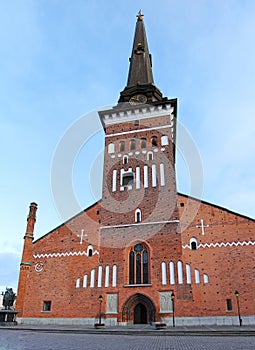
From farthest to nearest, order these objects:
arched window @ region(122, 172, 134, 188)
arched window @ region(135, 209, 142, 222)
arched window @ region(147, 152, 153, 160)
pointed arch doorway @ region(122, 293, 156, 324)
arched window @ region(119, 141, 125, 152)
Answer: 1. arched window @ region(119, 141, 125, 152)
2. arched window @ region(147, 152, 153, 160)
3. arched window @ region(122, 172, 134, 188)
4. arched window @ region(135, 209, 142, 222)
5. pointed arch doorway @ region(122, 293, 156, 324)

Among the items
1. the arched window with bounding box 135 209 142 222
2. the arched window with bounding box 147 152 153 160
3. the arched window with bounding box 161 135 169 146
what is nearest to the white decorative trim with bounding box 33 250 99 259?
the arched window with bounding box 135 209 142 222

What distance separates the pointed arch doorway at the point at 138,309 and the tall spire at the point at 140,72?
16.6 m

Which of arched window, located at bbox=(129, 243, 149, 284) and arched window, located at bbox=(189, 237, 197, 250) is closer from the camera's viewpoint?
arched window, located at bbox=(129, 243, 149, 284)

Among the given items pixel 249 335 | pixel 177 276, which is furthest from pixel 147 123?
pixel 249 335

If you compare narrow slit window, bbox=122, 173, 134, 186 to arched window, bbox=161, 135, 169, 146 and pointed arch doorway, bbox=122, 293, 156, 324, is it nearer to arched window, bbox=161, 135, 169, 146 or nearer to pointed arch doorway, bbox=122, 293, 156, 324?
arched window, bbox=161, 135, 169, 146

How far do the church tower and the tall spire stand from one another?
113 millimetres

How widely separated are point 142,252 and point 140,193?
441 cm

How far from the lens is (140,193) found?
23.2 m

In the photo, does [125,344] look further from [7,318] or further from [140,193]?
[7,318]

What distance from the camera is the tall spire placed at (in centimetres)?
2822

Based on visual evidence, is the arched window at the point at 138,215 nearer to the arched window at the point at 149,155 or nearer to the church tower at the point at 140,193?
the church tower at the point at 140,193

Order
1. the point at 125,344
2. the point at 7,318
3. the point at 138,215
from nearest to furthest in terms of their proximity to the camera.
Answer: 1. the point at 125,344
2. the point at 7,318
3. the point at 138,215

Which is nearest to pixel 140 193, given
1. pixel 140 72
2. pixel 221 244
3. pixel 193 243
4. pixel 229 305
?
pixel 193 243

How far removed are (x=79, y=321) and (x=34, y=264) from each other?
5881mm
